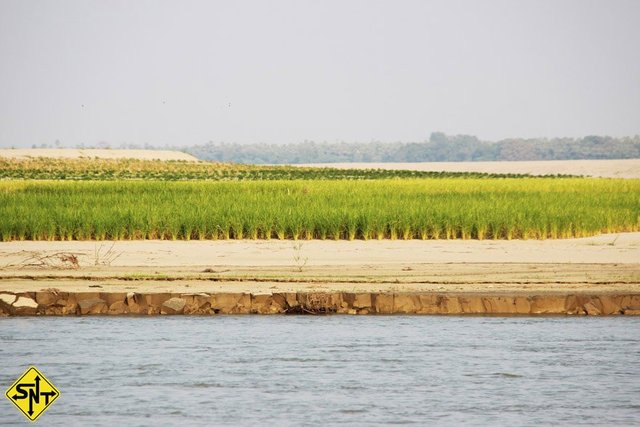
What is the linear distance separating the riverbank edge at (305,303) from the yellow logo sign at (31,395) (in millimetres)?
5553

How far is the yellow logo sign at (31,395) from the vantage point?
10.6m

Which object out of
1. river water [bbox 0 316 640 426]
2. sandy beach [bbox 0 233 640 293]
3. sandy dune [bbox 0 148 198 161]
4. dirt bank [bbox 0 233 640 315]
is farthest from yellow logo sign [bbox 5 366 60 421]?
sandy dune [bbox 0 148 198 161]

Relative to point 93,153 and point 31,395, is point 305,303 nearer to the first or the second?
point 31,395

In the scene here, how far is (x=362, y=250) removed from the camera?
24.9m

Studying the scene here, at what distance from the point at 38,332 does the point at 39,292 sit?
5.54 feet

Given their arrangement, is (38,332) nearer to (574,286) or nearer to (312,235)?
(574,286)

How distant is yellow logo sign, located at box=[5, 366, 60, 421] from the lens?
10641 millimetres

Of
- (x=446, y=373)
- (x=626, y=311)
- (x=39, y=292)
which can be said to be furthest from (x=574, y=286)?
(x=39, y=292)

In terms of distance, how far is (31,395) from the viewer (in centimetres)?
1069

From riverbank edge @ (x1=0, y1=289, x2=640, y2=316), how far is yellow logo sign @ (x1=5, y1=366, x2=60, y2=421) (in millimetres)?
5553

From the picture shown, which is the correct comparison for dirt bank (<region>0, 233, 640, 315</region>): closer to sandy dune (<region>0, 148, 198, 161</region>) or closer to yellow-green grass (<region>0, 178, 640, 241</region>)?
yellow-green grass (<region>0, 178, 640, 241</region>)

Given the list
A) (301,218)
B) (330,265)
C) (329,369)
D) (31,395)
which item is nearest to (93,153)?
(301,218)

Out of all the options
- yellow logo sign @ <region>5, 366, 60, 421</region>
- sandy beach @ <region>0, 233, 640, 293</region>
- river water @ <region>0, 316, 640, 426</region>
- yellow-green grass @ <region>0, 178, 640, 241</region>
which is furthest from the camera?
yellow-green grass @ <region>0, 178, 640, 241</region>

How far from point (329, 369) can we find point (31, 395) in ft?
11.9
